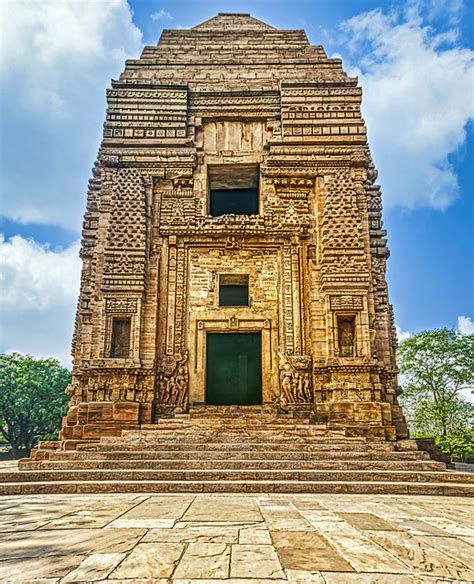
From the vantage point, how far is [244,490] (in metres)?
5.93

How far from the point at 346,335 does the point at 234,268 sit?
3366 mm

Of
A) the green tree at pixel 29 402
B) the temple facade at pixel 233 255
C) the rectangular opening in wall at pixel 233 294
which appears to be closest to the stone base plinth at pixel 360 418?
the temple facade at pixel 233 255

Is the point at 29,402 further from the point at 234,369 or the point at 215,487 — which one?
the point at 215,487

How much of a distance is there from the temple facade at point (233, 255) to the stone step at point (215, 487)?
13.2ft

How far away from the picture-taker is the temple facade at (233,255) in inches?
429

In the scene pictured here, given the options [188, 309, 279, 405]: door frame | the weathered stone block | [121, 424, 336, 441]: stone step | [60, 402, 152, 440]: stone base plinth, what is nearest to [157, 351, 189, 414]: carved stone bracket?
[188, 309, 279, 405]: door frame

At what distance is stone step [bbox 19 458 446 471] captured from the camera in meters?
7.28

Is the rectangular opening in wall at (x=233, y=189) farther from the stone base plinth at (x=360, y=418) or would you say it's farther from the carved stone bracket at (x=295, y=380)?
the stone base plinth at (x=360, y=418)

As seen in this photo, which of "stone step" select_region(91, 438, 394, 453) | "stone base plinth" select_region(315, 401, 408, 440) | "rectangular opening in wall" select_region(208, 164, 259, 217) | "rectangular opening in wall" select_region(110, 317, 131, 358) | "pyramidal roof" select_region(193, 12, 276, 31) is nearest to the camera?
"stone step" select_region(91, 438, 394, 453)

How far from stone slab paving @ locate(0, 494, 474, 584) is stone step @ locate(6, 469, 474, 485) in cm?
173

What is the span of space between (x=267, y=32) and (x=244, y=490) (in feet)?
46.9

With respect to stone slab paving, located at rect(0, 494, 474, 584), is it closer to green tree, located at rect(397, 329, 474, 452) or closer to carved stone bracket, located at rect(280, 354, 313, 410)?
carved stone bracket, located at rect(280, 354, 313, 410)

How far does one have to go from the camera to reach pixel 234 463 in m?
7.21

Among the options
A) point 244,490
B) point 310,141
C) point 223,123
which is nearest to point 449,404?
point 310,141
